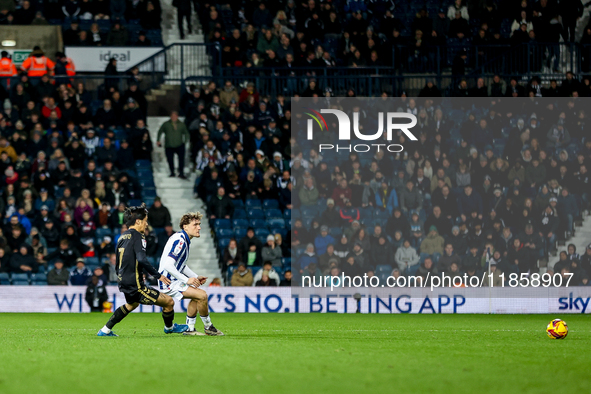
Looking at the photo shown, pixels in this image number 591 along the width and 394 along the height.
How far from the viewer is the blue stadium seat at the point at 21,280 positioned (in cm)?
2302

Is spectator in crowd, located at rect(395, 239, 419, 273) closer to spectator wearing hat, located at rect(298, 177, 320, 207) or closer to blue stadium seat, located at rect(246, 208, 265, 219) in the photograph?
spectator wearing hat, located at rect(298, 177, 320, 207)

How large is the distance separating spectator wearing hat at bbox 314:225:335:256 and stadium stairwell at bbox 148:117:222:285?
284cm

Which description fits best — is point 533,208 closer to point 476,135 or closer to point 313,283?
point 476,135

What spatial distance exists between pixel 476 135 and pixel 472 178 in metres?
1.35

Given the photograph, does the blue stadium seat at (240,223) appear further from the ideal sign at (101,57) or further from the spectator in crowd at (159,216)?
the ideal sign at (101,57)

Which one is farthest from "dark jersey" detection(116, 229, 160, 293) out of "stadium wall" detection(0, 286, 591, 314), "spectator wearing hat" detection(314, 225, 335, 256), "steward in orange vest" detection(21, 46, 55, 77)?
"steward in orange vest" detection(21, 46, 55, 77)

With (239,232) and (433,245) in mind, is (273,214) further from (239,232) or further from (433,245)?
(433,245)

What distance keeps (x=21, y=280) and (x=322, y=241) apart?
24.4 ft

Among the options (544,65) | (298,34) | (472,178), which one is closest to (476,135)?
(472,178)

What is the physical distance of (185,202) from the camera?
26.4 metres

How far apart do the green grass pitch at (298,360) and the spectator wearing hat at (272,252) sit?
7.12 m

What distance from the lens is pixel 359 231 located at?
23.0m

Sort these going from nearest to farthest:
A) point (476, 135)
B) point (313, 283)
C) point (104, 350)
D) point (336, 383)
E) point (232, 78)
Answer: point (336, 383) < point (104, 350) < point (313, 283) < point (476, 135) < point (232, 78)

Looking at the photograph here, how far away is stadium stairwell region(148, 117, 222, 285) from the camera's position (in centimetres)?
2462
